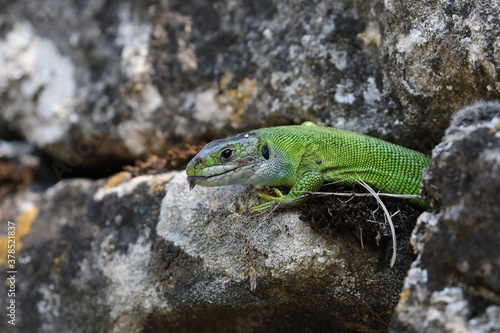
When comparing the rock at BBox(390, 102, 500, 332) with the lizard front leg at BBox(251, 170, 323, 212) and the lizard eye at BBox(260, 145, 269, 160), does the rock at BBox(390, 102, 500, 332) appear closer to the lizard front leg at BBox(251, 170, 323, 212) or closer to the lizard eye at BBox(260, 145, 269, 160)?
the lizard front leg at BBox(251, 170, 323, 212)

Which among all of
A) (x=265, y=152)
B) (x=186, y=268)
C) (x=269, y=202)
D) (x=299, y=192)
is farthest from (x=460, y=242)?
(x=186, y=268)

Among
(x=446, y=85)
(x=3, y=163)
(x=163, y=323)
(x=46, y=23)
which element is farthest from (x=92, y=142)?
(x=446, y=85)

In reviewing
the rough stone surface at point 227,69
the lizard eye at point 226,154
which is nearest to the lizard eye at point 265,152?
the lizard eye at point 226,154

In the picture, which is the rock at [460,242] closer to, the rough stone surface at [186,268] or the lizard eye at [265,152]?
the rough stone surface at [186,268]

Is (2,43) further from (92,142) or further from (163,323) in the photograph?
(163,323)

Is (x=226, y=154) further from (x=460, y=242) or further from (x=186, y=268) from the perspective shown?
(x=460, y=242)

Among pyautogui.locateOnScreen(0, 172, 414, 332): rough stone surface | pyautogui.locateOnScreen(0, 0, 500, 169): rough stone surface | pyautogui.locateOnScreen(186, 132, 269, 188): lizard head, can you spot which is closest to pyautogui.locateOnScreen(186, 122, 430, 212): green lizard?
pyautogui.locateOnScreen(186, 132, 269, 188): lizard head
